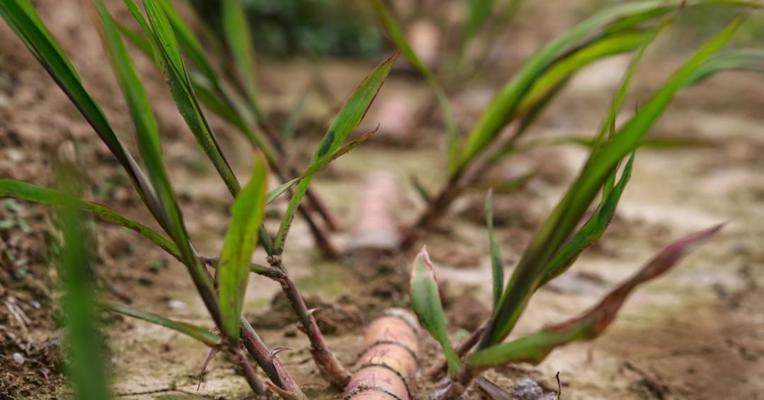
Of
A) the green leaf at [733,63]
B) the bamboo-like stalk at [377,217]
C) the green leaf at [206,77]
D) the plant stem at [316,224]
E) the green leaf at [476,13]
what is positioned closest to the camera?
the green leaf at [733,63]

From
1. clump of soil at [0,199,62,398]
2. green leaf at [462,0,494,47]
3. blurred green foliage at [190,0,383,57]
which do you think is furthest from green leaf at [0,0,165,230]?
blurred green foliage at [190,0,383,57]

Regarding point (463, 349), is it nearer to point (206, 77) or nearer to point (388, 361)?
point (388, 361)

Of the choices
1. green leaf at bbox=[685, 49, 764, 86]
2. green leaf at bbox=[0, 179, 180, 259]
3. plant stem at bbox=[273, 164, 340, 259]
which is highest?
plant stem at bbox=[273, 164, 340, 259]

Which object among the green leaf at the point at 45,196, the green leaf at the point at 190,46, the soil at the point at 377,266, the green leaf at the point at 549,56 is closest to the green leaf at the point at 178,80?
the green leaf at the point at 45,196

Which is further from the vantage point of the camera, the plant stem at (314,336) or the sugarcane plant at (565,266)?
the plant stem at (314,336)

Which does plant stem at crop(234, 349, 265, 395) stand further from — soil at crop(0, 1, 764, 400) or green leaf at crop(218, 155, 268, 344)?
soil at crop(0, 1, 764, 400)

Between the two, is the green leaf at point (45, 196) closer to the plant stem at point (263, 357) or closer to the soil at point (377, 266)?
the plant stem at point (263, 357)

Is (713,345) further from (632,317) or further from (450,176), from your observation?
(450,176)
